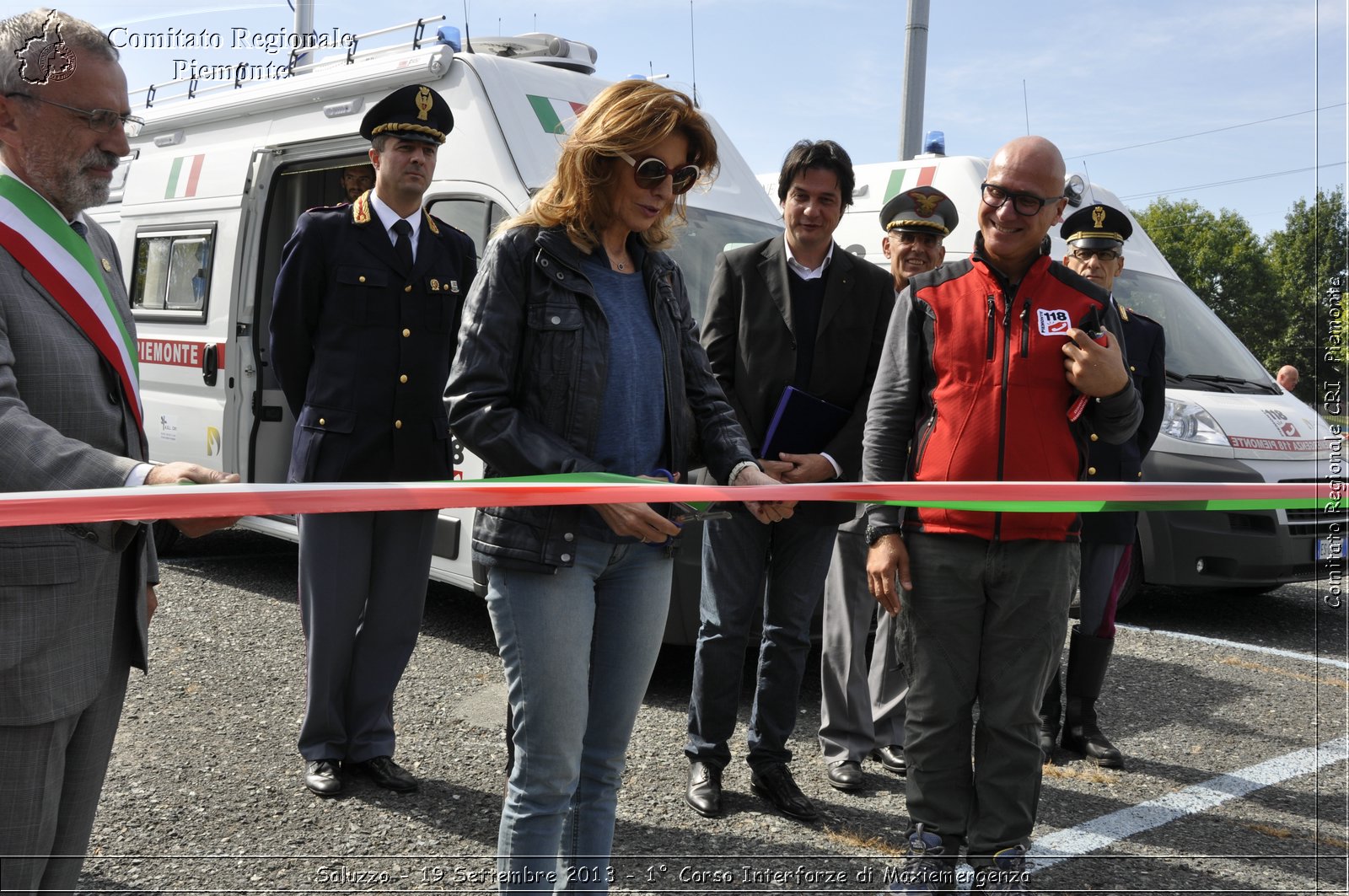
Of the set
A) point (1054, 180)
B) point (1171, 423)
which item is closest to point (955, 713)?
point (1054, 180)

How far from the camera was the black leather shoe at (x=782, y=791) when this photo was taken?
147 inches

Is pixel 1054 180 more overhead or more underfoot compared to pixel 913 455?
more overhead

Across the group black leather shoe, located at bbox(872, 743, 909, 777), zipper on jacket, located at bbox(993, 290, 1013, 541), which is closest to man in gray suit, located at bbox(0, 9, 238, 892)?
zipper on jacket, located at bbox(993, 290, 1013, 541)

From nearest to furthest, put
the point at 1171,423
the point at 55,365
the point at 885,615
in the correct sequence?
the point at 55,365 → the point at 885,615 → the point at 1171,423

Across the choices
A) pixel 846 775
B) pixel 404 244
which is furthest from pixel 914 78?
pixel 846 775

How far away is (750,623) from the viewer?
12.6ft

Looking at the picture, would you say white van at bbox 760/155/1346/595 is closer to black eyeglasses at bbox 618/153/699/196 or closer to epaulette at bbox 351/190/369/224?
epaulette at bbox 351/190/369/224

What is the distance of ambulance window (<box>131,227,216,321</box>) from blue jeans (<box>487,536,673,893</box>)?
16.5ft

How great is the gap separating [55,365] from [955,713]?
88.7 inches

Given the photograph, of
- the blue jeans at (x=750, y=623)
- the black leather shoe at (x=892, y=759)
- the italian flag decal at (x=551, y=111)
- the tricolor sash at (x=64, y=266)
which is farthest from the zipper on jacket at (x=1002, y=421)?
the italian flag decal at (x=551, y=111)

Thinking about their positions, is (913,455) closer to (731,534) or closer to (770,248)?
(731,534)

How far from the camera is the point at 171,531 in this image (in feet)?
24.8

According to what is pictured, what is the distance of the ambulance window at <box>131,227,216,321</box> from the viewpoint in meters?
6.73

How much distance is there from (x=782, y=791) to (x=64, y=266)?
2740mm
